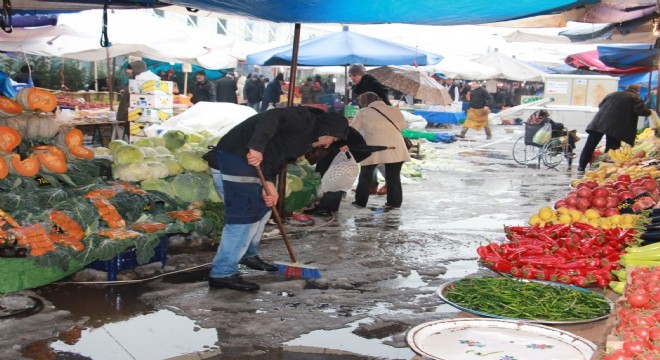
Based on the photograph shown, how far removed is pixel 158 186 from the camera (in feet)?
27.1

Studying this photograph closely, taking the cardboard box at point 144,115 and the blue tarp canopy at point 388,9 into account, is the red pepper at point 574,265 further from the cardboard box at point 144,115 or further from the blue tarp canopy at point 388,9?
the cardboard box at point 144,115

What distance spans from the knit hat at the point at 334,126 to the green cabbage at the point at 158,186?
254cm

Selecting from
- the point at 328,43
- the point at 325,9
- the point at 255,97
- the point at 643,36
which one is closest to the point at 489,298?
the point at 325,9

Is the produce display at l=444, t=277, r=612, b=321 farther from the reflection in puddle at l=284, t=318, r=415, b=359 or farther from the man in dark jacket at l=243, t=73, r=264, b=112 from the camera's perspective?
the man in dark jacket at l=243, t=73, r=264, b=112

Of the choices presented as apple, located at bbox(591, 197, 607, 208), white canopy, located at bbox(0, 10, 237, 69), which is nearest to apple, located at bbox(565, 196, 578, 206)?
apple, located at bbox(591, 197, 607, 208)

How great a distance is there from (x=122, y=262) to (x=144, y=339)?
1652 millimetres

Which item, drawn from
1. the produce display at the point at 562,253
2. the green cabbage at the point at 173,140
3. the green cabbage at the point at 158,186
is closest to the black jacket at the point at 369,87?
the green cabbage at the point at 173,140

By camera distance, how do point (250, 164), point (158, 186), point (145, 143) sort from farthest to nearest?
point (145, 143) < point (158, 186) < point (250, 164)

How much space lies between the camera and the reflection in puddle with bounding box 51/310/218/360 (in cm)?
515

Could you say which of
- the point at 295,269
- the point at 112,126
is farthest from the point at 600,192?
the point at 112,126

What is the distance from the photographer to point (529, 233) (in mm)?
6387

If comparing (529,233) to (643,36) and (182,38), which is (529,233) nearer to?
(643,36)

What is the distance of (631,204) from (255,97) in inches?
795

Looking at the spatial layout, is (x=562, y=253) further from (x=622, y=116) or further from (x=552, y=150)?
(x=552, y=150)
